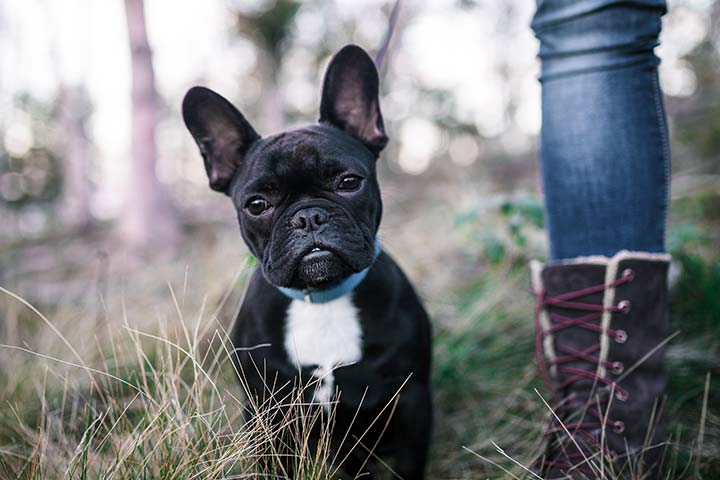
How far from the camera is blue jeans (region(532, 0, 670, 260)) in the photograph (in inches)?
62.4

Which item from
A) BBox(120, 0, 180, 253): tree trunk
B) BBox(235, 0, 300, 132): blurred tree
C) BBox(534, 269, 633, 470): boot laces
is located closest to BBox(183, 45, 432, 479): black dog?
BBox(534, 269, 633, 470): boot laces

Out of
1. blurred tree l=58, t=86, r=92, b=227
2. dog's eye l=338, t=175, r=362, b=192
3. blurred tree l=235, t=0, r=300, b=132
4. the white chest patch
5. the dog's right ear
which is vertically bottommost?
the white chest patch

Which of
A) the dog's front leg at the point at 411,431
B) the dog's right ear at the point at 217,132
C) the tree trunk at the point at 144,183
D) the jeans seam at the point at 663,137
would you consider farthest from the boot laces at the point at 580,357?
the tree trunk at the point at 144,183

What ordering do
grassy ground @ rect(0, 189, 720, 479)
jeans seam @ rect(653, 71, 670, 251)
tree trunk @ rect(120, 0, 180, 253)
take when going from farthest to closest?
tree trunk @ rect(120, 0, 180, 253), jeans seam @ rect(653, 71, 670, 251), grassy ground @ rect(0, 189, 720, 479)

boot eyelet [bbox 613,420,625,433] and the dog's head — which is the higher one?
the dog's head

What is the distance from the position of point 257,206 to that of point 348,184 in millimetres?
319

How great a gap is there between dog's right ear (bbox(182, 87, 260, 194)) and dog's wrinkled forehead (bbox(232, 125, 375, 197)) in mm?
190

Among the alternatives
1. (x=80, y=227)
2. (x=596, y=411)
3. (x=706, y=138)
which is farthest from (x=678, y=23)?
(x=80, y=227)

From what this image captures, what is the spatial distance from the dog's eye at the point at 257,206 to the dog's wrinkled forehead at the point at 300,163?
44mm

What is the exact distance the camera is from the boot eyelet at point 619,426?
61.0 inches

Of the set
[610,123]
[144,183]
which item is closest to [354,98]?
[610,123]

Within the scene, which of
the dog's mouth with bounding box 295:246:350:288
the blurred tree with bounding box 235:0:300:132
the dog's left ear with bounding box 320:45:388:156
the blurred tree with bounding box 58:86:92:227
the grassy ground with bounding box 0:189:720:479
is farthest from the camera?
the blurred tree with bounding box 235:0:300:132

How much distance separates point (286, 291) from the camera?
5.50ft

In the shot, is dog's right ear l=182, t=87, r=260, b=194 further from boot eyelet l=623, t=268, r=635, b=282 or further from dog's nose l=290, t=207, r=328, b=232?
boot eyelet l=623, t=268, r=635, b=282
